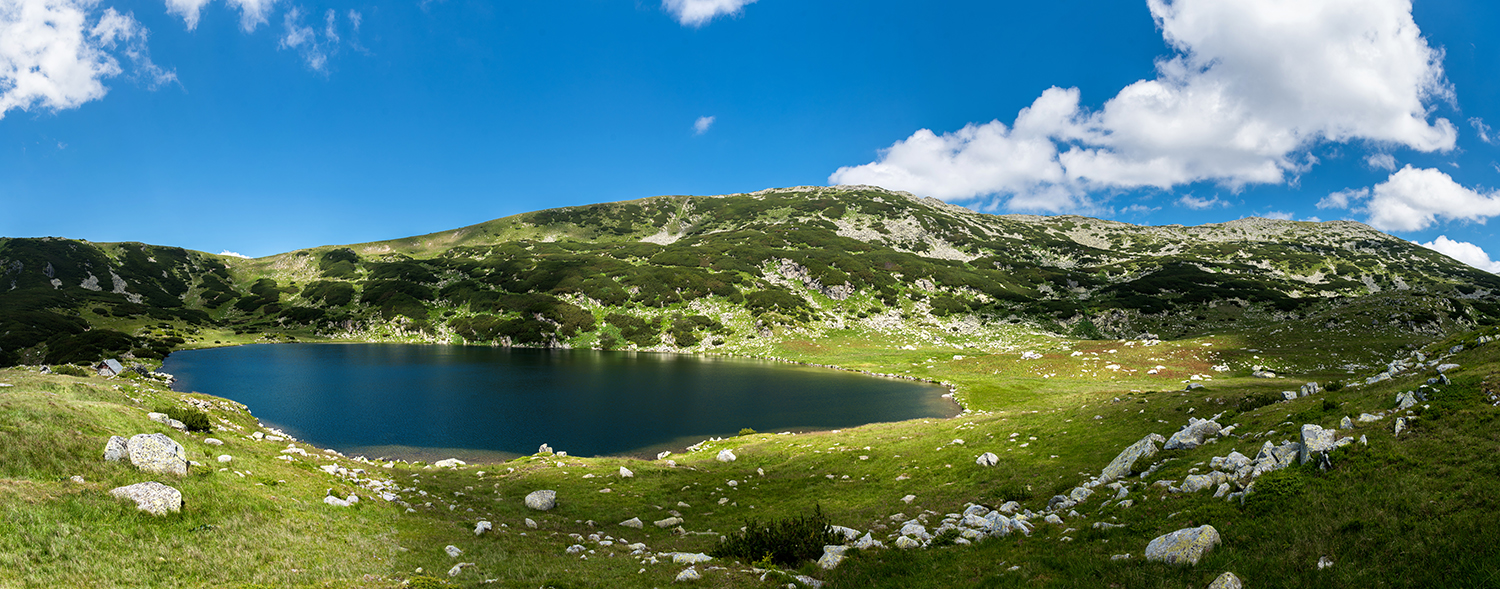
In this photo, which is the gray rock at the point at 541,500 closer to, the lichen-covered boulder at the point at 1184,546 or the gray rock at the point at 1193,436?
the lichen-covered boulder at the point at 1184,546

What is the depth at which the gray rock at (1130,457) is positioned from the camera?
20.0 m

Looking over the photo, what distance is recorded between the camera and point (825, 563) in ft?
48.1

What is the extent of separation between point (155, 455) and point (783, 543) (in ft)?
64.1

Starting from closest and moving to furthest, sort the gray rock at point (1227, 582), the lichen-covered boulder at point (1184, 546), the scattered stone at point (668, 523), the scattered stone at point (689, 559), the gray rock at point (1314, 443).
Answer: the gray rock at point (1227, 582)
the lichen-covered boulder at point (1184, 546)
the gray rock at point (1314, 443)
the scattered stone at point (689, 559)
the scattered stone at point (668, 523)

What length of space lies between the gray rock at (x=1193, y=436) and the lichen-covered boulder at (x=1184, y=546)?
1028 cm

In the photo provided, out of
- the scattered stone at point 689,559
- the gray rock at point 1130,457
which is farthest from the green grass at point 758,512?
the gray rock at point 1130,457

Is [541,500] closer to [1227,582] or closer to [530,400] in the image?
[1227,582]

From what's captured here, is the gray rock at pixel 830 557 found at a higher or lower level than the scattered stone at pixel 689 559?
higher

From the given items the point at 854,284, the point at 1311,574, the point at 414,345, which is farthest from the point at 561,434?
the point at 854,284

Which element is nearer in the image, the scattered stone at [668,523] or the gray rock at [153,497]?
the gray rock at [153,497]

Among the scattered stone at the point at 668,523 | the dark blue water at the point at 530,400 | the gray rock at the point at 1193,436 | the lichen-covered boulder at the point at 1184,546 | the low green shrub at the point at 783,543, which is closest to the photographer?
the lichen-covered boulder at the point at 1184,546

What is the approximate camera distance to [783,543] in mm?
16281

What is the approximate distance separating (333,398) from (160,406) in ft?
144

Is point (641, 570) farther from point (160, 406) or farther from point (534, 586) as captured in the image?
point (160, 406)
